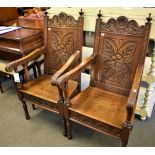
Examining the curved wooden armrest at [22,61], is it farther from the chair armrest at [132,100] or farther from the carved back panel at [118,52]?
the chair armrest at [132,100]

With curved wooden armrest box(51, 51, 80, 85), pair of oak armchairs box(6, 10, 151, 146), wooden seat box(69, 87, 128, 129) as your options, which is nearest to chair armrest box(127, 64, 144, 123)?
pair of oak armchairs box(6, 10, 151, 146)

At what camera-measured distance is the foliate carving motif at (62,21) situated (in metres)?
1.58

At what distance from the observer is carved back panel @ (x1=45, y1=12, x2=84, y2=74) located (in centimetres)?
158

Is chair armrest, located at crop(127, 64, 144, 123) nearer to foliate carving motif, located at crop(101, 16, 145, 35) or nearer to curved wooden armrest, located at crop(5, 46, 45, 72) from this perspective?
foliate carving motif, located at crop(101, 16, 145, 35)

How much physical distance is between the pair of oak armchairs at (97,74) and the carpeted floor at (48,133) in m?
0.14

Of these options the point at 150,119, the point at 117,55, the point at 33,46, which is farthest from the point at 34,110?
the point at 150,119

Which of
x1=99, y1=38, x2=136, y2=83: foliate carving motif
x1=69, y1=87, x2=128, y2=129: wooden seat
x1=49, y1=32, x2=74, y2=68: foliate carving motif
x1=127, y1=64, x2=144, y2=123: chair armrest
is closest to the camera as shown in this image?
x1=127, y1=64, x2=144, y2=123: chair armrest

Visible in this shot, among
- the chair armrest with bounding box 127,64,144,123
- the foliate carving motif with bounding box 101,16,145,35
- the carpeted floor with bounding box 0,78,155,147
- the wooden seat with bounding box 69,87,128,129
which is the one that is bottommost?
the carpeted floor with bounding box 0,78,155,147

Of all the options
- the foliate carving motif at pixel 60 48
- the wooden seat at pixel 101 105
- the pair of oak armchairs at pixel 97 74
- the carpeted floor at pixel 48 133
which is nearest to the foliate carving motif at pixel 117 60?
the pair of oak armchairs at pixel 97 74

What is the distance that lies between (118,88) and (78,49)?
1.70 feet

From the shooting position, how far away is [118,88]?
1.49 m

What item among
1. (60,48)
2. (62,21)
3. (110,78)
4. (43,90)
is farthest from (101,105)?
(62,21)

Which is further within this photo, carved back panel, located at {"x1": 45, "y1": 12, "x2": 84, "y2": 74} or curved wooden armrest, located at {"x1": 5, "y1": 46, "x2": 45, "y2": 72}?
carved back panel, located at {"x1": 45, "y1": 12, "x2": 84, "y2": 74}

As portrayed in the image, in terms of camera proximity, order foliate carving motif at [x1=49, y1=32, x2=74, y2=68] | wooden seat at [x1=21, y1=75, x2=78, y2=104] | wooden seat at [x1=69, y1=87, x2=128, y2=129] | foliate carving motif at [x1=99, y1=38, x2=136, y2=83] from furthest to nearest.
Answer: foliate carving motif at [x1=49, y1=32, x2=74, y2=68] < wooden seat at [x1=21, y1=75, x2=78, y2=104] < foliate carving motif at [x1=99, y1=38, x2=136, y2=83] < wooden seat at [x1=69, y1=87, x2=128, y2=129]
